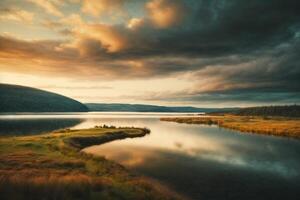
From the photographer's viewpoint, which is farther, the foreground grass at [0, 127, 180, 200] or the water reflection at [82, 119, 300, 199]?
the water reflection at [82, 119, 300, 199]

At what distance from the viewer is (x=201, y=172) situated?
29688 millimetres

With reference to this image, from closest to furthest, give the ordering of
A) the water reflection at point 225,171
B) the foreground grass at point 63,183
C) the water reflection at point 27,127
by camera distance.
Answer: the foreground grass at point 63,183 < the water reflection at point 225,171 < the water reflection at point 27,127

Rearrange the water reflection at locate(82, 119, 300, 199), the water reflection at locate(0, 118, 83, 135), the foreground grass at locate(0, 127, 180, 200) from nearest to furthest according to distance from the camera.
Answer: the foreground grass at locate(0, 127, 180, 200)
the water reflection at locate(82, 119, 300, 199)
the water reflection at locate(0, 118, 83, 135)

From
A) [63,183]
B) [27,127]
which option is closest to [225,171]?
Result: [63,183]

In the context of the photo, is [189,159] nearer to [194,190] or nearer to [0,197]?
[194,190]

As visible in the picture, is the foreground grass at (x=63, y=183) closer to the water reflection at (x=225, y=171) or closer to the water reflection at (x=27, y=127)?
the water reflection at (x=225, y=171)

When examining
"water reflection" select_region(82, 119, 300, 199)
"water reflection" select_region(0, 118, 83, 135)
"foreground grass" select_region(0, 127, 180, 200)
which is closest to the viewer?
"foreground grass" select_region(0, 127, 180, 200)

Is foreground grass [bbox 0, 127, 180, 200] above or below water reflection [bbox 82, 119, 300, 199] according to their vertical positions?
above

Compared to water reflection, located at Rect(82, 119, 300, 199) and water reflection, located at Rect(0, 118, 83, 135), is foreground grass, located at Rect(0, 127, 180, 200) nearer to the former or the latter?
water reflection, located at Rect(82, 119, 300, 199)

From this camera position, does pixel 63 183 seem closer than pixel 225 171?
Yes

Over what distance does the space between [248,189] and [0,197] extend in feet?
69.3

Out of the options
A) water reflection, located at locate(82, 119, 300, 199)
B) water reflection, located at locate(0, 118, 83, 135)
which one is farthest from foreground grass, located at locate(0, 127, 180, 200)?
water reflection, located at locate(0, 118, 83, 135)

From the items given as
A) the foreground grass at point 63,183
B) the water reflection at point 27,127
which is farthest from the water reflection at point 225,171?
the water reflection at point 27,127

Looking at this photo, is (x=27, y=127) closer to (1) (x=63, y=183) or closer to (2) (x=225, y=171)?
(2) (x=225, y=171)
